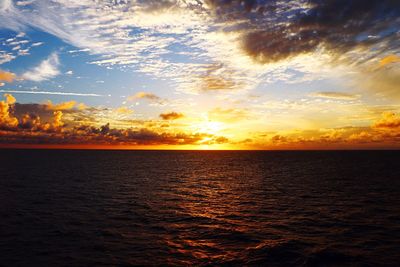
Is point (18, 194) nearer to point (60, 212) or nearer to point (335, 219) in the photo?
point (60, 212)

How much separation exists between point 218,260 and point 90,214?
72.4ft

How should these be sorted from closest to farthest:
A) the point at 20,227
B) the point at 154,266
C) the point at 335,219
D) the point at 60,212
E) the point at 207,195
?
the point at 154,266
the point at 20,227
the point at 335,219
the point at 60,212
the point at 207,195

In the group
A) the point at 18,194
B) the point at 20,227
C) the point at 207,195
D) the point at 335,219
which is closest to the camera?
the point at 20,227

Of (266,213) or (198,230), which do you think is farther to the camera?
Result: (266,213)

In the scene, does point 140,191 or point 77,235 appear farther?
point 140,191

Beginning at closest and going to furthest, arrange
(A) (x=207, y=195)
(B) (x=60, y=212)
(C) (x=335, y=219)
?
1. (C) (x=335, y=219)
2. (B) (x=60, y=212)
3. (A) (x=207, y=195)

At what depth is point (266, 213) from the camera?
41031mm

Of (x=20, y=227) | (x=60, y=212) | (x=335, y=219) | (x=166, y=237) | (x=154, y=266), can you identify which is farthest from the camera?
(x=60, y=212)

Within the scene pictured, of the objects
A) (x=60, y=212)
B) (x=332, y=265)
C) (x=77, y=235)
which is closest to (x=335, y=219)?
(x=332, y=265)

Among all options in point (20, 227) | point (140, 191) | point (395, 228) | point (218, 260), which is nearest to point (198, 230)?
point (218, 260)

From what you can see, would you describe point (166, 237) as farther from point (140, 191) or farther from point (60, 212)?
point (140, 191)

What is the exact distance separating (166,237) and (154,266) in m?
6.96

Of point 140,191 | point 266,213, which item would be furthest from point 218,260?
point 140,191

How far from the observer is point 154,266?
2273cm
